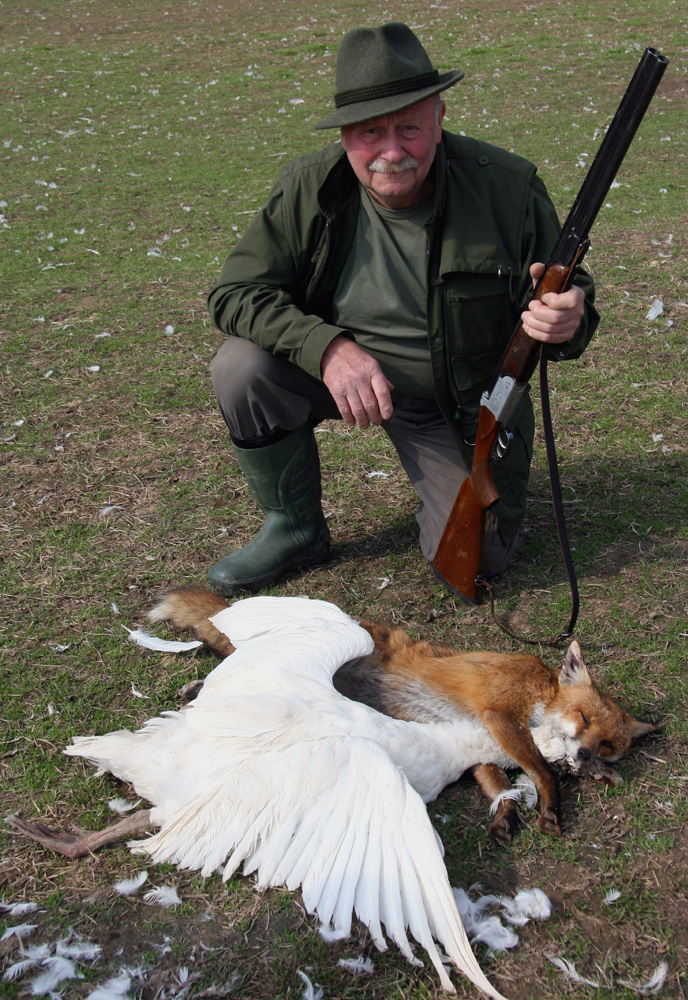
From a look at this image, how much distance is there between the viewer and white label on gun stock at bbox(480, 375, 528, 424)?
3.33 metres

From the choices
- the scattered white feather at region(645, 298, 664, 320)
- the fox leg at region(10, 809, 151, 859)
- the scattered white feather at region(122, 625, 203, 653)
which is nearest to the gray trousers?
the scattered white feather at region(122, 625, 203, 653)

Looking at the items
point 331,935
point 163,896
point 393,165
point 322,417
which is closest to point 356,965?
point 331,935

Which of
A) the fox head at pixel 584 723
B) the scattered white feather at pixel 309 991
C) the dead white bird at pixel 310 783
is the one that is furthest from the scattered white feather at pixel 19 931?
the fox head at pixel 584 723

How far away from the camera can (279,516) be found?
3867mm

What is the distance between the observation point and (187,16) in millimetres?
19797

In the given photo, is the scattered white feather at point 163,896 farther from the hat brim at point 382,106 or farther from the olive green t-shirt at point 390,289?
the hat brim at point 382,106

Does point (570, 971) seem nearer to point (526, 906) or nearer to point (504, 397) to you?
point (526, 906)

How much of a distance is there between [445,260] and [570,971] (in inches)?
100

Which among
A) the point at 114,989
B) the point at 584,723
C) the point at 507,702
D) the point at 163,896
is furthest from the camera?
the point at 507,702

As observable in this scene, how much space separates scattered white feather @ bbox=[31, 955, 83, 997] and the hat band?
3033mm

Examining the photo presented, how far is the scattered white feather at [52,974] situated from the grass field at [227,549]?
4 centimetres

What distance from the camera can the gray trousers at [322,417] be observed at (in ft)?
11.8

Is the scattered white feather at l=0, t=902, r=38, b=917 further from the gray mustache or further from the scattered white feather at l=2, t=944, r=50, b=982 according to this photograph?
the gray mustache

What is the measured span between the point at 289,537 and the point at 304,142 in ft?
28.2
